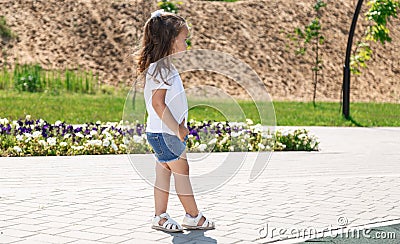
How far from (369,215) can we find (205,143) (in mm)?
4490

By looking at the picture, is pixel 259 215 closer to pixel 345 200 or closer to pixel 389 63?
pixel 345 200

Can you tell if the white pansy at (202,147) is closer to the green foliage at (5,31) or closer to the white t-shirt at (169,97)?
the white t-shirt at (169,97)

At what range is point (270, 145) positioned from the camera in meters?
10.3

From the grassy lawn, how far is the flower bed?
322 cm

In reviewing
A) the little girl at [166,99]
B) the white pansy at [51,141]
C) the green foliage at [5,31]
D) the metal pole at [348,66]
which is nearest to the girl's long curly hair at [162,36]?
the little girl at [166,99]

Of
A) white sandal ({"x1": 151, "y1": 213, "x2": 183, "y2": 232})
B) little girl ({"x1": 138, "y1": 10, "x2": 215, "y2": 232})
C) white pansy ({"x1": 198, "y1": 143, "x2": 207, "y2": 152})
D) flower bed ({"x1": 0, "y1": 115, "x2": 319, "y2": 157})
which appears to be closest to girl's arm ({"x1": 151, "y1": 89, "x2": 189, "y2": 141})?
little girl ({"x1": 138, "y1": 10, "x2": 215, "y2": 232})

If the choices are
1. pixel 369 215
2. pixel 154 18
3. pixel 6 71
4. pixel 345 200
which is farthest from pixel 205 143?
pixel 6 71
